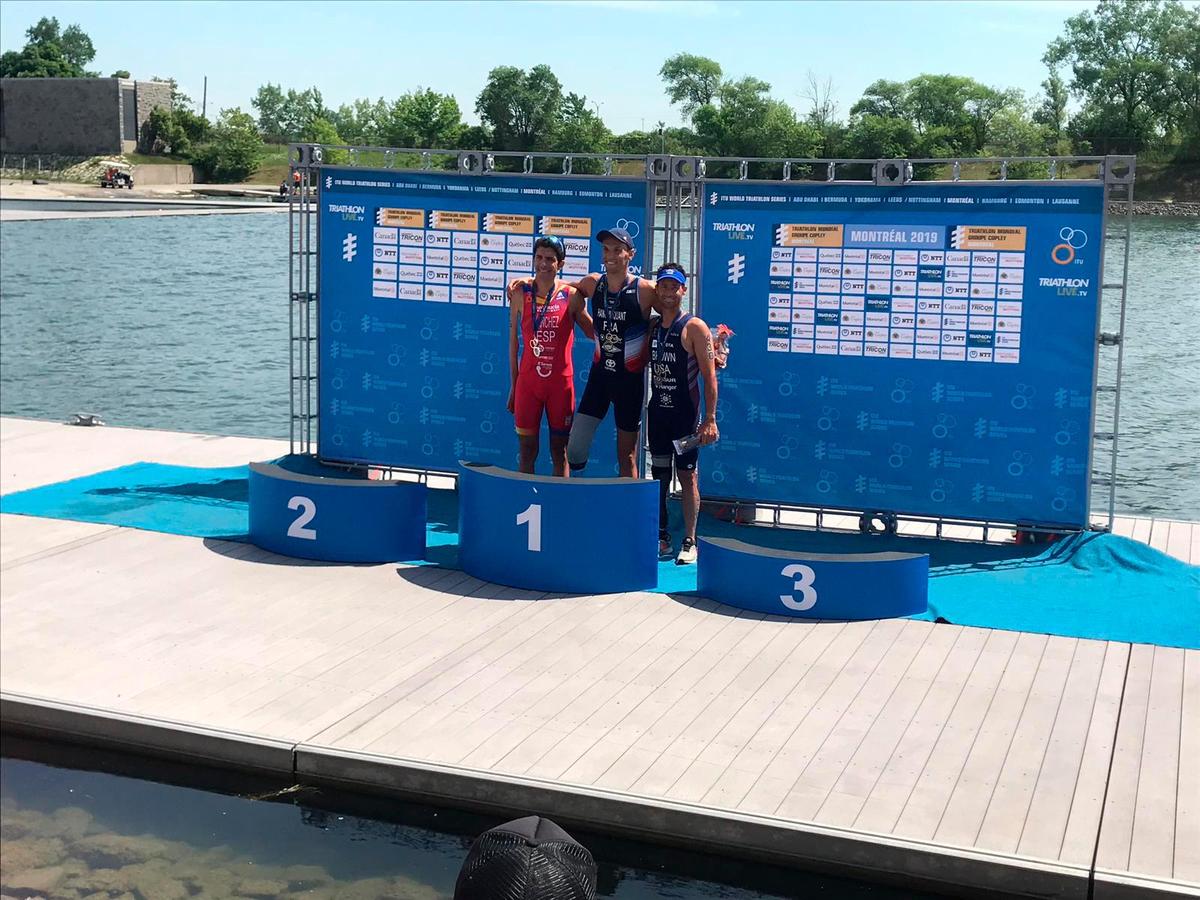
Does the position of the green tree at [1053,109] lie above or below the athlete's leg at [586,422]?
above

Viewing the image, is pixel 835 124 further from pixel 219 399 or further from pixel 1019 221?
pixel 1019 221

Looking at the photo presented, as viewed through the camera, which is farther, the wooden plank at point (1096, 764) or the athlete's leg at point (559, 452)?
the athlete's leg at point (559, 452)

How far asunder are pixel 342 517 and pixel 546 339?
180 centimetres

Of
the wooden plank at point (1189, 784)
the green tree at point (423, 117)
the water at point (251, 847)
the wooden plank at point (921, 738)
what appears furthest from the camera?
the green tree at point (423, 117)

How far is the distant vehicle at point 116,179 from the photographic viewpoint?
96.1 m

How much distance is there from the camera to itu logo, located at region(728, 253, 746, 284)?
418 inches

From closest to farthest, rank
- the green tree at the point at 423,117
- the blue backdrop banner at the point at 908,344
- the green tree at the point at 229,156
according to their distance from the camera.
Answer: the blue backdrop banner at the point at 908,344, the green tree at the point at 229,156, the green tree at the point at 423,117

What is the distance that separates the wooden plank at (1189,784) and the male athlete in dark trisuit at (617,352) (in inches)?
151

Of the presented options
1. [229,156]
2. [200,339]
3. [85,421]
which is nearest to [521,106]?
[229,156]

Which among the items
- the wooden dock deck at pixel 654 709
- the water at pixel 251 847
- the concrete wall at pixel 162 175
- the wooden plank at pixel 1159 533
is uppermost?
the concrete wall at pixel 162 175

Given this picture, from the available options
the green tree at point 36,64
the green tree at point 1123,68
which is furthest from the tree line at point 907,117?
the green tree at point 36,64

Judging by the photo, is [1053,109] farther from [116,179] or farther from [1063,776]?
[1063,776]

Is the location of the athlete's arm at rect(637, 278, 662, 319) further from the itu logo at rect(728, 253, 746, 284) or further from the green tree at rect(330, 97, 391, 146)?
the green tree at rect(330, 97, 391, 146)

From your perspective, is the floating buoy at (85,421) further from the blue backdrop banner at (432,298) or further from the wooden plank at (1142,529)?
the wooden plank at (1142,529)
